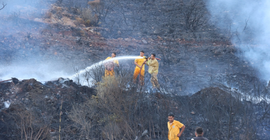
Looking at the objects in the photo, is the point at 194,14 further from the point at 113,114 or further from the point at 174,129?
the point at 174,129

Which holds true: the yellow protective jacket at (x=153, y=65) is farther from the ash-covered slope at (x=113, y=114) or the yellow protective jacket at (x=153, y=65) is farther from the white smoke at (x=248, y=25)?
the white smoke at (x=248, y=25)

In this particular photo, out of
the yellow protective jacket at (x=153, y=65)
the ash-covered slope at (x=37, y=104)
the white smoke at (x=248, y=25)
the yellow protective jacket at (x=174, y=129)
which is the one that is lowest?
the yellow protective jacket at (x=174, y=129)

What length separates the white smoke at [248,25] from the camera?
13.0 metres

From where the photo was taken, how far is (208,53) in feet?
45.1

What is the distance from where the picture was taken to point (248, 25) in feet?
55.8

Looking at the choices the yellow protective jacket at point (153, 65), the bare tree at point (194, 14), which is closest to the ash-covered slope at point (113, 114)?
the yellow protective jacket at point (153, 65)

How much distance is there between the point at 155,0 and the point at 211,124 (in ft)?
59.1

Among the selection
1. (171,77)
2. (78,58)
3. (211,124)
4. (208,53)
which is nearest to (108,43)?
(78,58)

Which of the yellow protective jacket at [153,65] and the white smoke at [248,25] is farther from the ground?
the white smoke at [248,25]

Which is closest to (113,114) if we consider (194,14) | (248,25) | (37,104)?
(37,104)

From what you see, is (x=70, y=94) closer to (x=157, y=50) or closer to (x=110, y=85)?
(x=110, y=85)

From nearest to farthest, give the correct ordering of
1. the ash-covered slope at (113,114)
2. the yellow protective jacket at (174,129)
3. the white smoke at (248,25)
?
the yellow protective jacket at (174,129) < the ash-covered slope at (113,114) < the white smoke at (248,25)

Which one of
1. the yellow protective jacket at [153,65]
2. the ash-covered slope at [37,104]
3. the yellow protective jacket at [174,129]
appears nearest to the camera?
the yellow protective jacket at [174,129]

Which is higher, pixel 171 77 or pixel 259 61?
pixel 259 61
